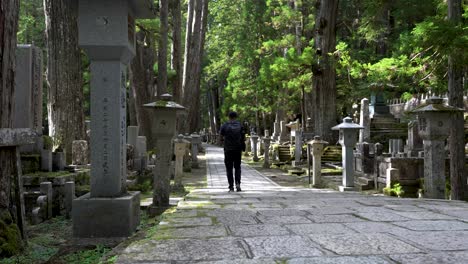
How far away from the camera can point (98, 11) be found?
4.82 m

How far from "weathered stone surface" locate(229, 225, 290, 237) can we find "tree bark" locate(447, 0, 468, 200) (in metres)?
7.37

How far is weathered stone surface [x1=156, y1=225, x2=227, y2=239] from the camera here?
351cm

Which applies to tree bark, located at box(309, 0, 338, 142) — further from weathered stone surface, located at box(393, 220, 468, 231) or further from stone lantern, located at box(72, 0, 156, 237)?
weathered stone surface, located at box(393, 220, 468, 231)

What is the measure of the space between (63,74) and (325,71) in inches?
427

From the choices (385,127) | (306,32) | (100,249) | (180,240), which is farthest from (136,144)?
(306,32)

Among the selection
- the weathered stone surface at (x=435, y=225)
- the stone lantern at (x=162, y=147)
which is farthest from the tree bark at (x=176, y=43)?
the weathered stone surface at (x=435, y=225)

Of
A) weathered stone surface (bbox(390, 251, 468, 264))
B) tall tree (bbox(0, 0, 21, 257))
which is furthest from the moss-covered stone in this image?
weathered stone surface (bbox(390, 251, 468, 264))

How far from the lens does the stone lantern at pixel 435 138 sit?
7449 mm

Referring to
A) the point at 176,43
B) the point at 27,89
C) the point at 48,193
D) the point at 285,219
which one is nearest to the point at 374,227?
the point at 285,219

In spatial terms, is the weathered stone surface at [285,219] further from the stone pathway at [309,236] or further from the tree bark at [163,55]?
the tree bark at [163,55]

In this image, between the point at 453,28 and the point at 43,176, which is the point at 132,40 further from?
the point at 453,28

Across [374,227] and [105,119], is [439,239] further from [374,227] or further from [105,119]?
[105,119]

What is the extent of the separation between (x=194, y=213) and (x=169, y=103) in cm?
307

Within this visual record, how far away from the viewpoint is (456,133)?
9953 millimetres
